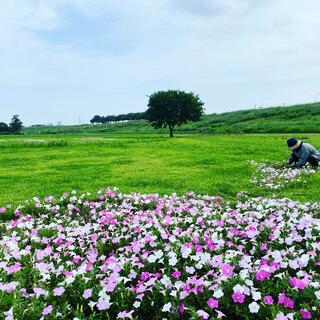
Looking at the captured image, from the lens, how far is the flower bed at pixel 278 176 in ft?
41.2

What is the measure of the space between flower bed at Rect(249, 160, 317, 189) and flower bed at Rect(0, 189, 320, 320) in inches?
160

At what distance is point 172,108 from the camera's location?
65.6m

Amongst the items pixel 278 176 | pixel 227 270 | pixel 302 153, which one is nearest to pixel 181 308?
pixel 227 270

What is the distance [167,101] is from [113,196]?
5607 cm

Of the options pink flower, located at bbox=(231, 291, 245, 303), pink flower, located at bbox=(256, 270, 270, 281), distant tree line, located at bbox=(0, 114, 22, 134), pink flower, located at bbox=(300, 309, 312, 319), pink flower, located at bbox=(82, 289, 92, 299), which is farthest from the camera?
distant tree line, located at bbox=(0, 114, 22, 134)

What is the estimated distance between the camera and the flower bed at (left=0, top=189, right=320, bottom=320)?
4266 mm

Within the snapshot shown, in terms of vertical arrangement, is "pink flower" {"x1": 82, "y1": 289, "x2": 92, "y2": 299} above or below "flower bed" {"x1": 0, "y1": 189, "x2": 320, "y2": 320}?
above

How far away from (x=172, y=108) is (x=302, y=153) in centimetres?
5155

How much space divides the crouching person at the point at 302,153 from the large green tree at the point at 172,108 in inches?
2003

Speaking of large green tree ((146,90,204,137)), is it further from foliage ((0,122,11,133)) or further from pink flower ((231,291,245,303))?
foliage ((0,122,11,133))

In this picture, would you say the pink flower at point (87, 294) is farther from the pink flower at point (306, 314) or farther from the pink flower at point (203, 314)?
the pink flower at point (306, 314)

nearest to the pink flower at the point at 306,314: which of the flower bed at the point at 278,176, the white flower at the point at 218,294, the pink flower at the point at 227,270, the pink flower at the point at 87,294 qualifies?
the white flower at the point at 218,294

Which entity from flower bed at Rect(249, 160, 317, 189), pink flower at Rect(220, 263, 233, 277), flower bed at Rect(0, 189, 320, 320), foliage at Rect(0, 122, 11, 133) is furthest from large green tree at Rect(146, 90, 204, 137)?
foliage at Rect(0, 122, 11, 133)

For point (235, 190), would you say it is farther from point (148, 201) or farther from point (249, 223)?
point (249, 223)
